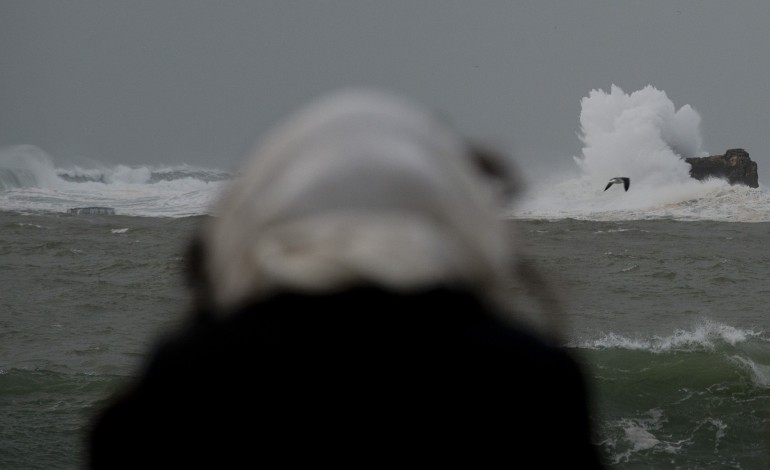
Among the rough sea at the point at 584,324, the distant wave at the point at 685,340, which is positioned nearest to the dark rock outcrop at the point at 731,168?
the rough sea at the point at 584,324

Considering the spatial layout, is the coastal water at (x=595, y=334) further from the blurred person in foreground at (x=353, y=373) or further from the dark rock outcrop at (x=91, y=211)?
the dark rock outcrop at (x=91, y=211)

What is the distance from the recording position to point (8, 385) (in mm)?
8945

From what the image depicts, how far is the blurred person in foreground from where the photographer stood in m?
0.48

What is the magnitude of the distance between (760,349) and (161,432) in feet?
40.2

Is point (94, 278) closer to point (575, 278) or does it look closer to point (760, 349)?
point (575, 278)

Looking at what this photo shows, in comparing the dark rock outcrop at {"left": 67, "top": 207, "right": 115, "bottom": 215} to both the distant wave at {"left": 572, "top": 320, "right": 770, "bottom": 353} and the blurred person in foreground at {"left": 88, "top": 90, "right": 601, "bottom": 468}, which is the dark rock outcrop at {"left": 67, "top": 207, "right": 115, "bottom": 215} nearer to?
the distant wave at {"left": 572, "top": 320, "right": 770, "bottom": 353}

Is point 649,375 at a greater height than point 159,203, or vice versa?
point 159,203

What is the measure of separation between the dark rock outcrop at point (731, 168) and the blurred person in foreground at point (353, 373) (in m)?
51.0

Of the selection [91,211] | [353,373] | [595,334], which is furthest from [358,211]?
[91,211]

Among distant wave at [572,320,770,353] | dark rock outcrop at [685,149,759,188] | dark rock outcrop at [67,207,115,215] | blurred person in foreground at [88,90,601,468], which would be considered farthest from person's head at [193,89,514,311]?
dark rock outcrop at [685,149,759,188]

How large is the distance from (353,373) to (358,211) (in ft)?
0.29

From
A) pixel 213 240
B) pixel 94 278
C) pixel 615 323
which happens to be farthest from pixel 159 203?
pixel 213 240

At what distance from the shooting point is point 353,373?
19.1 inches

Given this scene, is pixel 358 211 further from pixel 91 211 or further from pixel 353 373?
pixel 91 211
